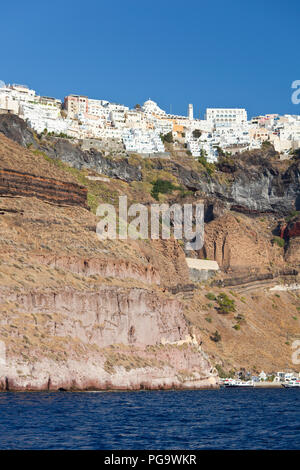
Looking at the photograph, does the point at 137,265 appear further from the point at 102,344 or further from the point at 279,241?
the point at 279,241

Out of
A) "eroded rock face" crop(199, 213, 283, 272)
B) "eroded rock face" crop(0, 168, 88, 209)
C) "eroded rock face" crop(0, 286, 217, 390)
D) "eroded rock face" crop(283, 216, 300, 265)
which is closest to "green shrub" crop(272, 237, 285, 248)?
"eroded rock face" crop(283, 216, 300, 265)

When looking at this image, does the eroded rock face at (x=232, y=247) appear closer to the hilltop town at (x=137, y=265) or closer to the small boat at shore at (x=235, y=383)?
the hilltop town at (x=137, y=265)

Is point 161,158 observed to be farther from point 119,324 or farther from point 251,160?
point 119,324

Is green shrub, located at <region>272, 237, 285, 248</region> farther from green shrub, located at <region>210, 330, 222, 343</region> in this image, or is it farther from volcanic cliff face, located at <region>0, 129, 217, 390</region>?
volcanic cliff face, located at <region>0, 129, 217, 390</region>

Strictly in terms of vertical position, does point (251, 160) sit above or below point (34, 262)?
above
